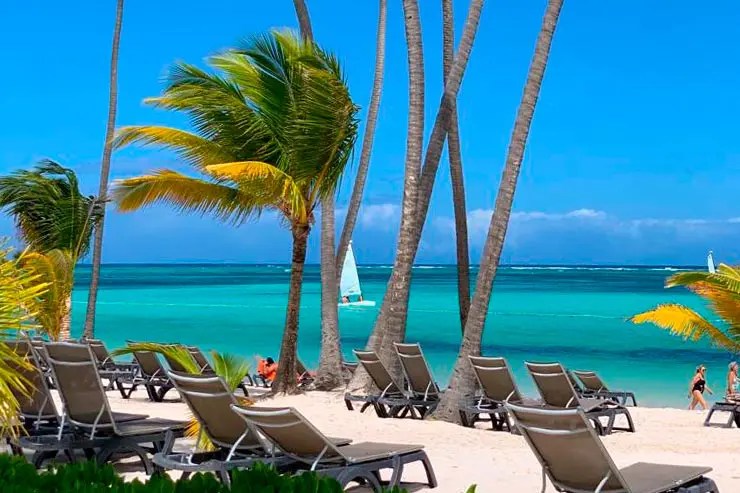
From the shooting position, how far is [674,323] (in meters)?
12.9

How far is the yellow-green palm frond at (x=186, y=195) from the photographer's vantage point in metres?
13.6

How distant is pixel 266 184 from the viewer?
42.0 ft

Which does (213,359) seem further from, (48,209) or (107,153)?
(107,153)

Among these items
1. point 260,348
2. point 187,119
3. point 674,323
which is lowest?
point 260,348

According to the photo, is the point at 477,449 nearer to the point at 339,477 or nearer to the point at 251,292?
the point at 339,477

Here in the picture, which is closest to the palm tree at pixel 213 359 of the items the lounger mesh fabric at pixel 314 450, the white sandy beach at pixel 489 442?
the white sandy beach at pixel 489 442

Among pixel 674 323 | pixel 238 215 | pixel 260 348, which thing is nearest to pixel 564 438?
pixel 674 323

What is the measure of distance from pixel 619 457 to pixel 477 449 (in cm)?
120

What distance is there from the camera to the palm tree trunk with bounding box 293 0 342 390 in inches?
586

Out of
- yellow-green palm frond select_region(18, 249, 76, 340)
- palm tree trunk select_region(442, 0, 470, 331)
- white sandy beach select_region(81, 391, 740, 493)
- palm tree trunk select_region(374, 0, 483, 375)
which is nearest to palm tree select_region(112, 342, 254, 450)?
white sandy beach select_region(81, 391, 740, 493)

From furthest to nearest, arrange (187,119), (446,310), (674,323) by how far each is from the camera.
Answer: (446,310)
(187,119)
(674,323)

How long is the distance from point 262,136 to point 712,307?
20.0ft

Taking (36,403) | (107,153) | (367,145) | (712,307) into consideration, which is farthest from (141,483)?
(107,153)

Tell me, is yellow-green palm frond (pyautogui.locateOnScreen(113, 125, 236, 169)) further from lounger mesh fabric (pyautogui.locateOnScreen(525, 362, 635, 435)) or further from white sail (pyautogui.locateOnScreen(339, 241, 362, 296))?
white sail (pyautogui.locateOnScreen(339, 241, 362, 296))
